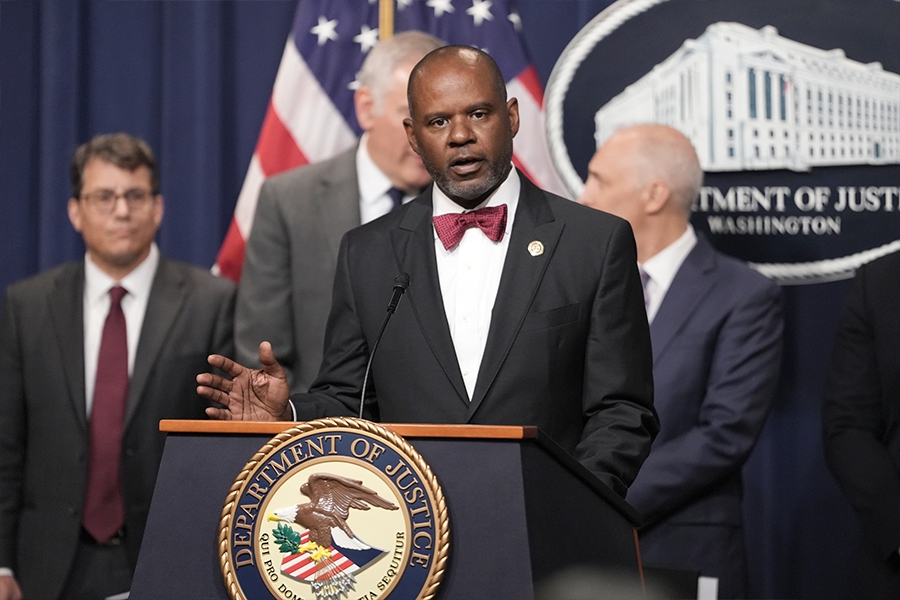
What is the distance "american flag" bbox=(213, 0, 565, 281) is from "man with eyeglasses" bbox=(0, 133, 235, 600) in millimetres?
527

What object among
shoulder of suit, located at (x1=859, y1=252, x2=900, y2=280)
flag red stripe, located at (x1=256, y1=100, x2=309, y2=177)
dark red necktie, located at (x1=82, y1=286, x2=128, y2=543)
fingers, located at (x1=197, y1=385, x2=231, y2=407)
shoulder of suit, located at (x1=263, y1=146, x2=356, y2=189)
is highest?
flag red stripe, located at (x1=256, y1=100, x2=309, y2=177)

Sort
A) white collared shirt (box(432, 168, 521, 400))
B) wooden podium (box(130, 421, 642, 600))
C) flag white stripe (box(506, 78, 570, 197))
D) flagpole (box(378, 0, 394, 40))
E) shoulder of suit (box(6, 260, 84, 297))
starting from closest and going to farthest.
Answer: wooden podium (box(130, 421, 642, 600)), white collared shirt (box(432, 168, 521, 400)), shoulder of suit (box(6, 260, 84, 297)), flag white stripe (box(506, 78, 570, 197)), flagpole (box(378, 0, 394, 40))

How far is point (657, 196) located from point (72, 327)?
181cm

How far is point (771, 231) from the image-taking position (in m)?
3.94

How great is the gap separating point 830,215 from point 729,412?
94 cm

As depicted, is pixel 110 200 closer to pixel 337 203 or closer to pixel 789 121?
pixel 337 203

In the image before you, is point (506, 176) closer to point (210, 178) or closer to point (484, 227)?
point (484, 227)

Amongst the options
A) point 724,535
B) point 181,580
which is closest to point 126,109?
point 724,535

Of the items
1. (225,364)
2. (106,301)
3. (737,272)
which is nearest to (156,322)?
(106,301)

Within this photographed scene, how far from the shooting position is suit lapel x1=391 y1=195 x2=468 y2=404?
86.7 inches

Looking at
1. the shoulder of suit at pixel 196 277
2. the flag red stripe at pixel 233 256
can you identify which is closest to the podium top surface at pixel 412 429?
the shoulder of suit at pixel 196 277

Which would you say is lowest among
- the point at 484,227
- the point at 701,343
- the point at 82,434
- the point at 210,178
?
the point at 82,434


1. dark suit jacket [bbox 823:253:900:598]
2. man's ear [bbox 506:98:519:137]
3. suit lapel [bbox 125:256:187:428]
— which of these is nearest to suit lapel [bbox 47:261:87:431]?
suit lapel [bbox 125:256:187:428]

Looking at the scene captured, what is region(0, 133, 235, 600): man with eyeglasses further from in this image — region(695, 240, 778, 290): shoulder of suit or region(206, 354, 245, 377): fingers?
region(206, 354, 245, 377): fingers
